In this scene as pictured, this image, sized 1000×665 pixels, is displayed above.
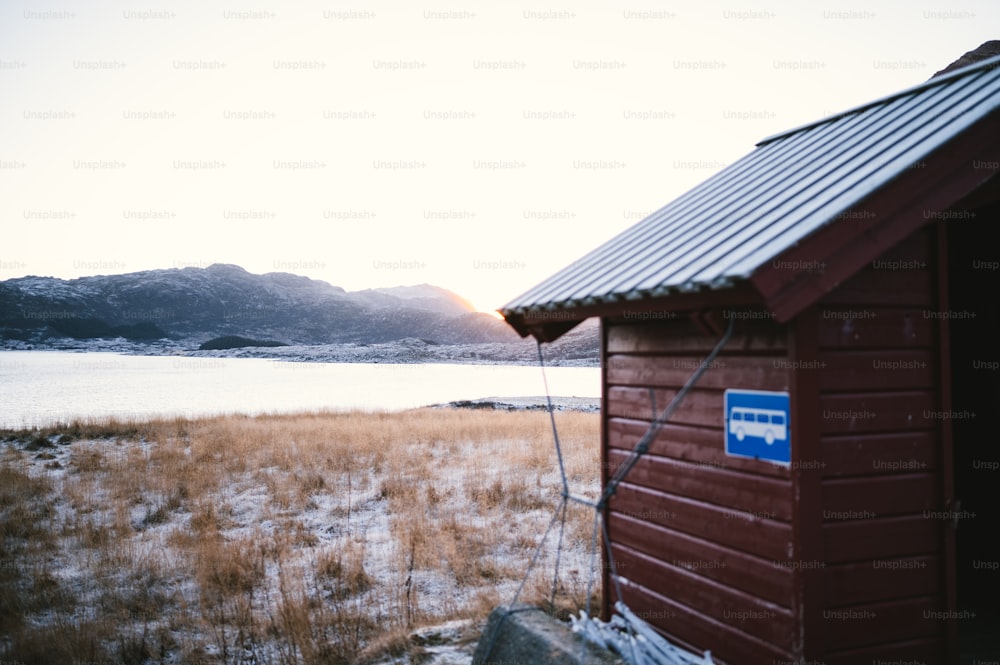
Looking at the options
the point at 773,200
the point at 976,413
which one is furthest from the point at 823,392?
the point at 976,413

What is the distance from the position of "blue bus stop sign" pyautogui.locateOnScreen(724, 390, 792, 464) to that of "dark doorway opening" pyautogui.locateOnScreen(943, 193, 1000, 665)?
9.41ft

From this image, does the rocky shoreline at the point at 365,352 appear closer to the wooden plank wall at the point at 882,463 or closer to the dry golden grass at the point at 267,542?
the dry golden grass at the point at 267,542

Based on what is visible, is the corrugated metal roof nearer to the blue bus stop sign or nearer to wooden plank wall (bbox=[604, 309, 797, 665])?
wooden plank wall (bbox=[604, 309, 797, 665])

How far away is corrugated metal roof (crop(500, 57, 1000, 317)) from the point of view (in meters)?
3.90

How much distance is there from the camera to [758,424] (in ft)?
13.4

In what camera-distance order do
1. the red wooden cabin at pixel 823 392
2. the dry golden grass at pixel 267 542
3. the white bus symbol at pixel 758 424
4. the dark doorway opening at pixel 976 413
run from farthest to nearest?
the dry golden grass at pixel 267 542, the dark doorway opening at pixel 976 413, the white bus symbol at pixel 758 424, the red wooden cabin at pixel 823 392

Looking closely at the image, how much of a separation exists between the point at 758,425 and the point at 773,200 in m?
1.84

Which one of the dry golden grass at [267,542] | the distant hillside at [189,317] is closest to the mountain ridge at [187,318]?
the distant hillside at [189,317]

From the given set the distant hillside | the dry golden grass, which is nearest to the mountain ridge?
the distant hillside

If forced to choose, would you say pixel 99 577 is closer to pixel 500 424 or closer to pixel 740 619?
pixel 740 619

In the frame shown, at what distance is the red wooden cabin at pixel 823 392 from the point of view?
381 cm

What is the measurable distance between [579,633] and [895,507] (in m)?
2.49

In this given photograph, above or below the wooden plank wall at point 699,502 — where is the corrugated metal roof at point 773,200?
above

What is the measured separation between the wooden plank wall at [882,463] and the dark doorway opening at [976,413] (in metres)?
1.64
